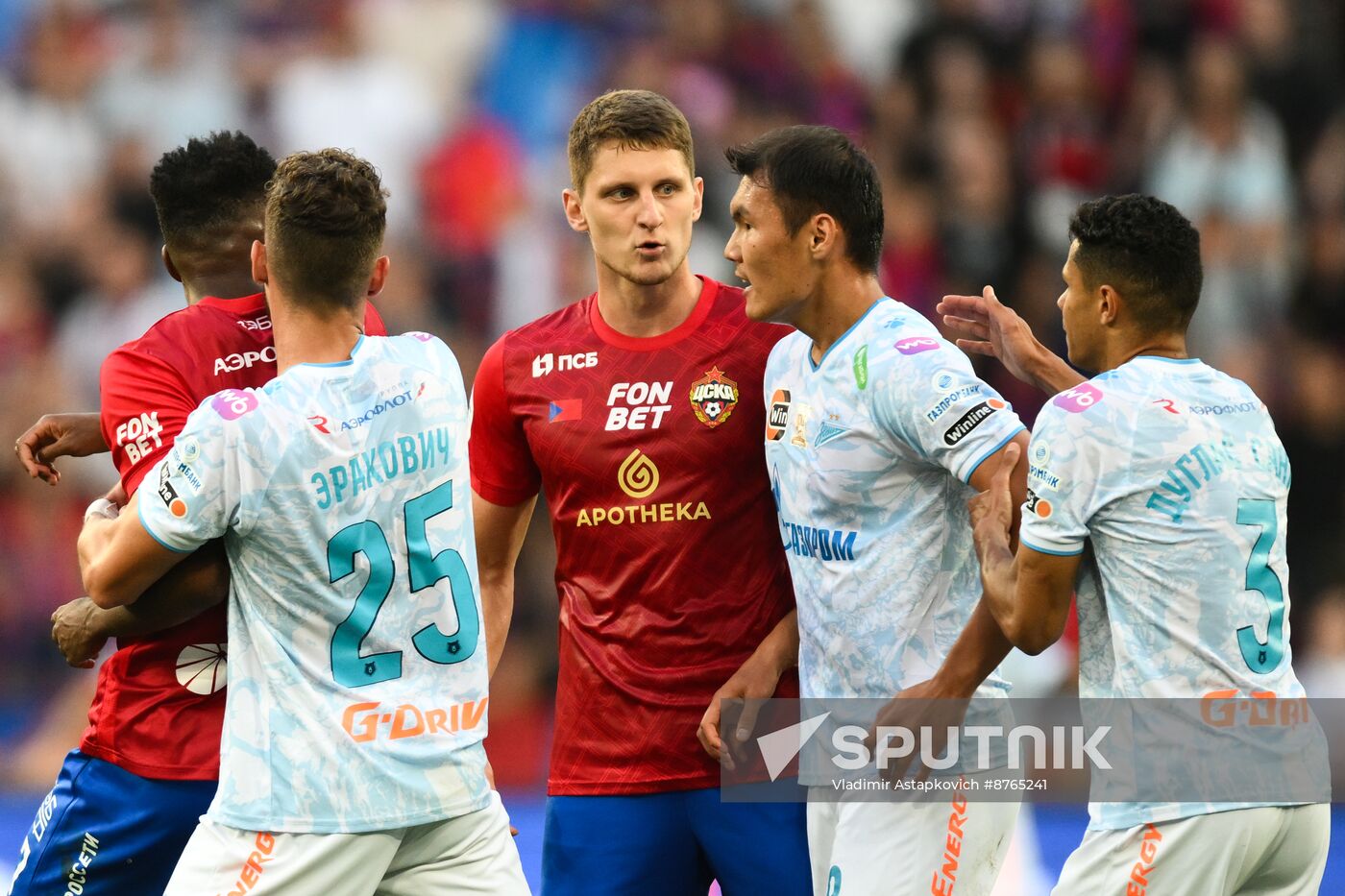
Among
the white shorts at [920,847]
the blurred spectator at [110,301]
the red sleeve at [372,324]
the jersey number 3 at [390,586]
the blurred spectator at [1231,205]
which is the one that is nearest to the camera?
the jersey number 3 at [390,586]

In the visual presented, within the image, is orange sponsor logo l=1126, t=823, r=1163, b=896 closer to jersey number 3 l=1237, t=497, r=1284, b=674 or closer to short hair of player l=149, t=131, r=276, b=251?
jersey number 3 l=1237, t=497, r=1284, b=674

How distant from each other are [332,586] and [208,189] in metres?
1.23

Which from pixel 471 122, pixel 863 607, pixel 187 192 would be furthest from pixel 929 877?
pixel 471 122

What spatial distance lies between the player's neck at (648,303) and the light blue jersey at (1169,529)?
1.25 meters

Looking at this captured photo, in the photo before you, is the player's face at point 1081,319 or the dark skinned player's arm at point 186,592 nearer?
the dark skinned player's arm at point 186,592

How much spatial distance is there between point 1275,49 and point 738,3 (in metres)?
3.44

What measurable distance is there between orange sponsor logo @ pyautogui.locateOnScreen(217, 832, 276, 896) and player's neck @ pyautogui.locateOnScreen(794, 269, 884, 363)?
1.84 metres

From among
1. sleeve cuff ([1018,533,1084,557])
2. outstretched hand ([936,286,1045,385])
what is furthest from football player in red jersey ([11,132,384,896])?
sleeve cuff ([1018,533,1084,557])

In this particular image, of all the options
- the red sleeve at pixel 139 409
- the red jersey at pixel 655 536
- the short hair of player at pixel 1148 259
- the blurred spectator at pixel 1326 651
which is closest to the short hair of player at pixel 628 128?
the red jersey at pixel 655 536

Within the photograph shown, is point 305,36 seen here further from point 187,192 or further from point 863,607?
point 863,607

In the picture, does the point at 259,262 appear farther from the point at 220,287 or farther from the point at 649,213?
the point at 649,213

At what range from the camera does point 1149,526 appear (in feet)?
13.3

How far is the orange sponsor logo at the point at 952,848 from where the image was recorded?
4.28 metres

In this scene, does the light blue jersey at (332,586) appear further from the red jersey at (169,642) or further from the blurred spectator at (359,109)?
the blurred spectator at (359,109)
